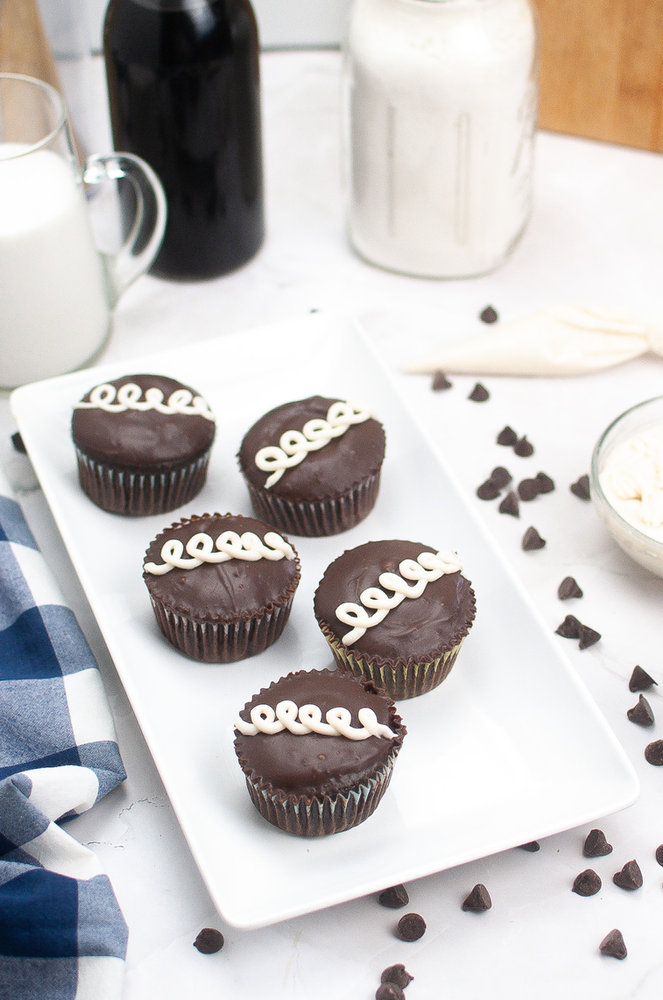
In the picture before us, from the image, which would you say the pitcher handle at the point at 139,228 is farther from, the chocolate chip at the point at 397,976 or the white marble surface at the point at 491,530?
the chocolate chip at the point at 397,976

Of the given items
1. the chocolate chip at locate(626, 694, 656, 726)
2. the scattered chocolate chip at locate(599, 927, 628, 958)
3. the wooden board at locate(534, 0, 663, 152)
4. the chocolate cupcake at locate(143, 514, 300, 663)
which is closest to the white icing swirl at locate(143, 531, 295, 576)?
the chocolate cupcake at locate(143, 514, 300, 663)

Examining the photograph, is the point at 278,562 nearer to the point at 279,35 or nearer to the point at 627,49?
the point at 627,49

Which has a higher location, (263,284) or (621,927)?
(263,284)

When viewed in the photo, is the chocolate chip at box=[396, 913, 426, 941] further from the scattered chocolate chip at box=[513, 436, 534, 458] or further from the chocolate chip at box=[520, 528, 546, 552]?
the scattered chocolate chip at box=[513, 436, 534, 458]

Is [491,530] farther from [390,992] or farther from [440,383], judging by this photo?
[390,992]

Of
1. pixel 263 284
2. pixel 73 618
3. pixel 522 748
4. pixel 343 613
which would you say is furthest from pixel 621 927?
pixel 263 284

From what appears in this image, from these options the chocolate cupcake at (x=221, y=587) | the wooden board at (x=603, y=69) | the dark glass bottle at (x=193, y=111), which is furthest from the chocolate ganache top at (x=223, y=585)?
the wooden board at (x=603, y=69)
